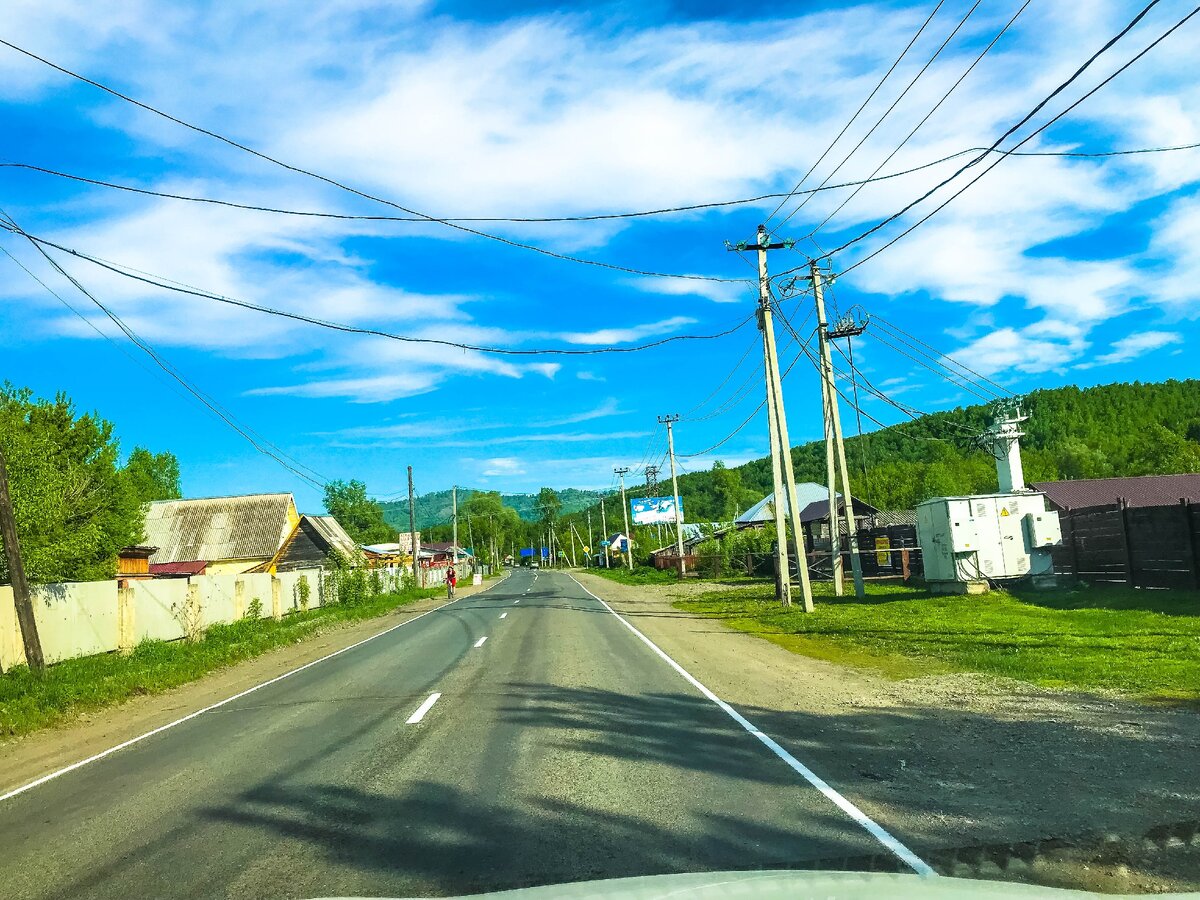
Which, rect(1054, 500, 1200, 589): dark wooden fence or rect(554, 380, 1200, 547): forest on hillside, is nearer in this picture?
rect(1054, 500, 1200, 589): dark wooden fence

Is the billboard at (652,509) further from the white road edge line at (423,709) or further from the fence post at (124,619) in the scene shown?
the white road edge line at (423,709)

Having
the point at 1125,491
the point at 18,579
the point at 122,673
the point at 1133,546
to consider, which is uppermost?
the point at 1125,491

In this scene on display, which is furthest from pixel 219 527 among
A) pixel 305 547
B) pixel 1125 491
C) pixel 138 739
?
pixel 1125 491

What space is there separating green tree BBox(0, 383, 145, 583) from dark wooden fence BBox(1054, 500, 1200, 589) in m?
23.9

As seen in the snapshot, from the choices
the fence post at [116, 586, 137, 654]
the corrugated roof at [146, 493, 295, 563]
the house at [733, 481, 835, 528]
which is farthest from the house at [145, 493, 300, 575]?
the house at [733, 481, 835, 528]

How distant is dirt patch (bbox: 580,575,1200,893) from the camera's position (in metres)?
4.92

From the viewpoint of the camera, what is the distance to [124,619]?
21594 mm

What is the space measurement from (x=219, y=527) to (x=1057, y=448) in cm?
7564

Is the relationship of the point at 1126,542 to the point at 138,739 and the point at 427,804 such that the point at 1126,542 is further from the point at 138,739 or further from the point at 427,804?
the point at 138,739

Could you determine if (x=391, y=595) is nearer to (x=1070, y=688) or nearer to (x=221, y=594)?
(x=221, y=594)

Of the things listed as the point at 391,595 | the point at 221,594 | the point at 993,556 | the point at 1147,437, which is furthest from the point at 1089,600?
the point at 1147,437

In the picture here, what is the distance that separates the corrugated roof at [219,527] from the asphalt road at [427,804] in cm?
4247

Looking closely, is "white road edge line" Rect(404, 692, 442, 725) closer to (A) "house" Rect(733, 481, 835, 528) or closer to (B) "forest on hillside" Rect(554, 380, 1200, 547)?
(A) "house" Rect(733, 481, 835, 528)

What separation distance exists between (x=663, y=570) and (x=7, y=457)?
54.0 m
